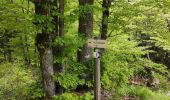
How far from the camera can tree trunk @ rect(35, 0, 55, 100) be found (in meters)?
7.38

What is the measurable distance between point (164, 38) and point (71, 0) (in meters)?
3.31

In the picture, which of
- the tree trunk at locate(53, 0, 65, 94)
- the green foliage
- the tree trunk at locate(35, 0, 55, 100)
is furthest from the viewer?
the green foliage

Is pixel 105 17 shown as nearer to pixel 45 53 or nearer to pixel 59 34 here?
pixel 59 34

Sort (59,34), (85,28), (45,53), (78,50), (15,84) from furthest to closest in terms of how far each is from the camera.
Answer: (15,84), (78,50), (85,28), (59,34), (45,53)

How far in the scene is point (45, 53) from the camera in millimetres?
7789

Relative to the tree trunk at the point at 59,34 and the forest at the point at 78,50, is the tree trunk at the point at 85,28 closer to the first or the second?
the forest at the point at 78,50

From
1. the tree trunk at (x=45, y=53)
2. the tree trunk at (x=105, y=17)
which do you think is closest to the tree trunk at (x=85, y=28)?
the tree trunk at (x=105, y=17)

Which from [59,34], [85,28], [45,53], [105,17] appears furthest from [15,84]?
[105,17]

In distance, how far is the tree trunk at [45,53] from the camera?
7.38 m

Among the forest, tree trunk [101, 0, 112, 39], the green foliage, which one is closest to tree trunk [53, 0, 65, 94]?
the forest

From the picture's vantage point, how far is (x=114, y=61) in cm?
978

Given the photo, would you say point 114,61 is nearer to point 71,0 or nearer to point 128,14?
point 128,14

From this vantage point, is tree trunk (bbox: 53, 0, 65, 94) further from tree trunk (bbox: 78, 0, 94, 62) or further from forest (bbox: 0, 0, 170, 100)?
tree trunk (bbox: 78, 0, 94, 62)

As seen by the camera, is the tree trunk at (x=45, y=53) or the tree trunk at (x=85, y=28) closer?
the tree trunk at (x=45, y=53)
